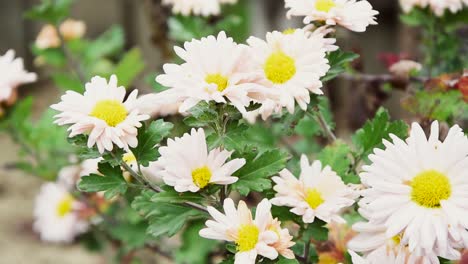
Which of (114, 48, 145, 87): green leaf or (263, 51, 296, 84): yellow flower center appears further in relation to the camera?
(114, 48, 145, 87): green leaf

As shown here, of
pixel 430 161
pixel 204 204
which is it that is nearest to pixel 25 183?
pixel 204 204

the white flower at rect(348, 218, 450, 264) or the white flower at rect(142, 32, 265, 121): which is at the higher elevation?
the white flower at rect(142, 32, 265, 121)

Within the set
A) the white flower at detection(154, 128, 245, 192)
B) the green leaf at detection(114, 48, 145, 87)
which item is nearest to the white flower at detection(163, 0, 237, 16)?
the green leaf at detection(114, 48, 145, 87)

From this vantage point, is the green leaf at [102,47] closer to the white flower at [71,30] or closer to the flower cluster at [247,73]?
the white flower at [71,30]

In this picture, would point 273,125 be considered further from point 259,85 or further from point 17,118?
point 259,85

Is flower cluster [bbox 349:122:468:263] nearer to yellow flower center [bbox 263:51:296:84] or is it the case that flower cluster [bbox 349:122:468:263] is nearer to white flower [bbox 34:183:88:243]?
yellow flower center [bbox 263:51:296:84]

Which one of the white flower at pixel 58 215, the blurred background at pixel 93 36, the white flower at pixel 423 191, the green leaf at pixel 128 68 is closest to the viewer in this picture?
the white flower at pixel 423 191

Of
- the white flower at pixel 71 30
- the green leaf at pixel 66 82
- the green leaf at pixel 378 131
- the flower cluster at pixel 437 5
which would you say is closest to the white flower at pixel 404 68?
the flower cluster at pixel 437 5

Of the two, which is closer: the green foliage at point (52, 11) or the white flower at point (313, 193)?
the white flower at point (313, 193)
